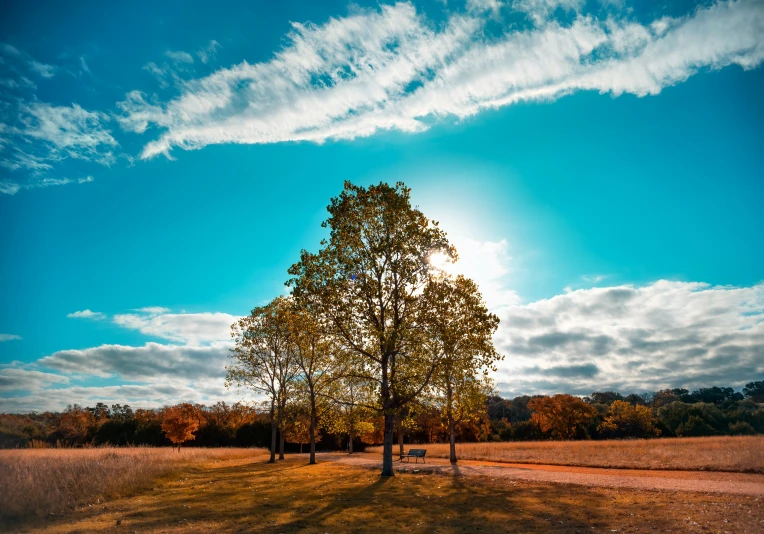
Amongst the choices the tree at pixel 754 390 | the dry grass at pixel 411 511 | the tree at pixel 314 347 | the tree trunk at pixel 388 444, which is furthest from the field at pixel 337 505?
the tree at pixel 754 390

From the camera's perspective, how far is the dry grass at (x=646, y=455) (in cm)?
2720

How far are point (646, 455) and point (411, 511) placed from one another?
27592 millimetres

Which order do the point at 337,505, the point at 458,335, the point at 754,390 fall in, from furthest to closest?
the point at 754,390 < the point at 458,335 < the point at 337,505

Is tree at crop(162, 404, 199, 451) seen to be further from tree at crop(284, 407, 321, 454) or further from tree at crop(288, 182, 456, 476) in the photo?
tree at crop(288, 182, 456, 476)

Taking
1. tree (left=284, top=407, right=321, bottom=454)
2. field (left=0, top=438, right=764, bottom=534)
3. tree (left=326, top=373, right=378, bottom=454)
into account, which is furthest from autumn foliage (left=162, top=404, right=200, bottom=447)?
field (left=0, top=438, right=764, bottom=534)

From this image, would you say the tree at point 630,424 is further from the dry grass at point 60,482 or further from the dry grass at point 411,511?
the dry grass at point 60,482

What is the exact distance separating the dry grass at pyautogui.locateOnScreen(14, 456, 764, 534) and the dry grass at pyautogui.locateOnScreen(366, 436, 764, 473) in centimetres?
1359

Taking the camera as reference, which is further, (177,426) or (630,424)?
(630,424)

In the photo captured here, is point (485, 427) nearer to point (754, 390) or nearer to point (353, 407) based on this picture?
point (353, 407)

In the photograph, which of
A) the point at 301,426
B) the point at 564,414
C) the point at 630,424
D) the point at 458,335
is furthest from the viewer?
the point at 630,424

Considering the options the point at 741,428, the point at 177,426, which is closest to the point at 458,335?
the point at 177,426

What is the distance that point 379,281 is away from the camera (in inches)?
1053

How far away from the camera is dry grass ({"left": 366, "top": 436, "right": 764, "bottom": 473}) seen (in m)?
27.2

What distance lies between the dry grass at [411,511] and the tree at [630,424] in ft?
203
